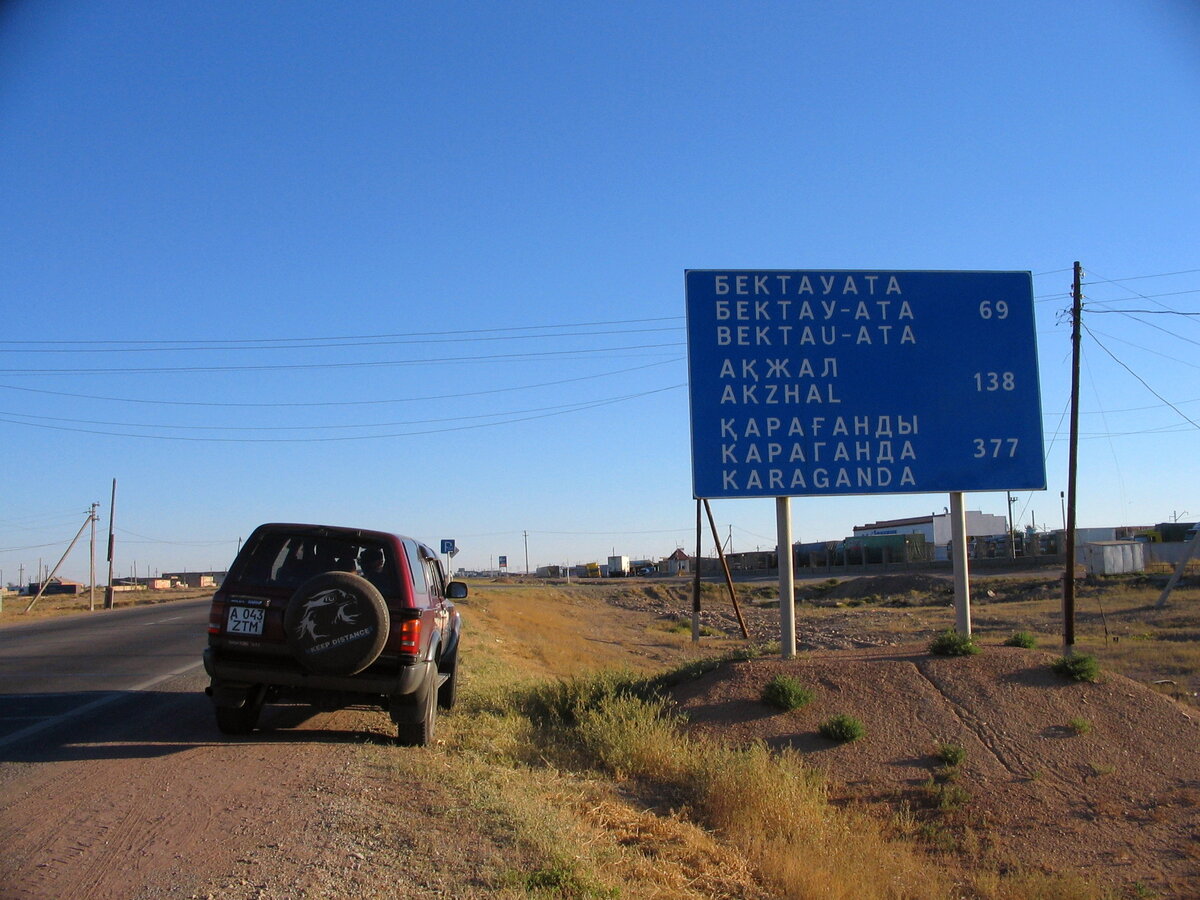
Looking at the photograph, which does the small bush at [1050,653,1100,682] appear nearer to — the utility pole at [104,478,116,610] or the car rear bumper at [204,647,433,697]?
the car rear bumper at [204,647,433,697]

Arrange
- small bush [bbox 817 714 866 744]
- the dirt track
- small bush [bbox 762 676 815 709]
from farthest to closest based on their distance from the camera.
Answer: small bush [bbox 762 676 815 709] → small bush [bbox 817 714 866 744] → the dirt track

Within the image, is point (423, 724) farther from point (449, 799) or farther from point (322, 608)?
point (449, 799)

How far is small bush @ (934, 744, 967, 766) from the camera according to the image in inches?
404

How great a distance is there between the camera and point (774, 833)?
25.5 ft

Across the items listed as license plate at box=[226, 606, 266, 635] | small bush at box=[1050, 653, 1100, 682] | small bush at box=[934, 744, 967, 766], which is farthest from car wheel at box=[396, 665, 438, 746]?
small bush at box=[1050, 653, 1100, 682]

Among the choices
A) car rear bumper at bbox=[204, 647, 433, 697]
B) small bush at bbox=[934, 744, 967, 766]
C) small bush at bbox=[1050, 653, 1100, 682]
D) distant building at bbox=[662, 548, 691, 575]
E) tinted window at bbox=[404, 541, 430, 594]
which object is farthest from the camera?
distant building at bbox=[662, 548, 691, 575]

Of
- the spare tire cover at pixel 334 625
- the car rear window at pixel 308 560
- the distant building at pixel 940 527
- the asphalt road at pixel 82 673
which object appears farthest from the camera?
the distant building at pixel 940 527

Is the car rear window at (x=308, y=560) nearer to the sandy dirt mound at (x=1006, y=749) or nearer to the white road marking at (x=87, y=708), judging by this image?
the white road marking at (x=87, y=708)

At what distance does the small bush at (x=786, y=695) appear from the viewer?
11.2m

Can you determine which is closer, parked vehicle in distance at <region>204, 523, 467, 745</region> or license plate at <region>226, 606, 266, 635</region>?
parked vehicle in distance at <region>204, 523, 467, 745</region>

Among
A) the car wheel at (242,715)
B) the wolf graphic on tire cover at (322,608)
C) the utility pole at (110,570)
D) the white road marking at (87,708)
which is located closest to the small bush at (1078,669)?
the wolf graphic on tire cover at (322,608)

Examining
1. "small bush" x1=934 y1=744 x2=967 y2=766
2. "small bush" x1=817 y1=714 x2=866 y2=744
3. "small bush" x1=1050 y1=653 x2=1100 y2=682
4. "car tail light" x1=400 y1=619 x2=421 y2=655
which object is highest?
"car tail light" x1=400 y1=619 x2=421 y2=655

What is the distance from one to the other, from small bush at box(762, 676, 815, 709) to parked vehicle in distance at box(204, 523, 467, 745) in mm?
4683

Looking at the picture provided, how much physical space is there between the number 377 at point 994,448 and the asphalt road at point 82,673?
36.3ft
